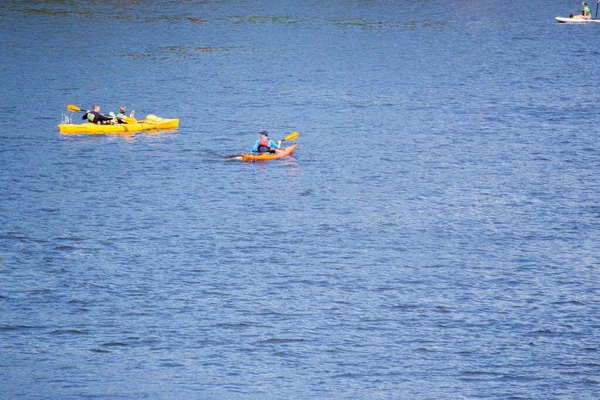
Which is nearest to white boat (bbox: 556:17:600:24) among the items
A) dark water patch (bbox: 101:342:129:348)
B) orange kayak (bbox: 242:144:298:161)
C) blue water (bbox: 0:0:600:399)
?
blue water (bbox: 0:0:600:399)

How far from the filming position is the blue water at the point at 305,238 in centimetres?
2603

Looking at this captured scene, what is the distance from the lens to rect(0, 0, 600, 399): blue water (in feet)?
85.4

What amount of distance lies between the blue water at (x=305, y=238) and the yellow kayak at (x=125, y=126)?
54 centimetres

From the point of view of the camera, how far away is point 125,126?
52.8 metres

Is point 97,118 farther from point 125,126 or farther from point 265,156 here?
point 265,156

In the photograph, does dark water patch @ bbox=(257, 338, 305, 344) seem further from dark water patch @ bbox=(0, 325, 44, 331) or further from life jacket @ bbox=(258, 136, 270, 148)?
life jacket @ bbox=(258, 136, 270, 148)

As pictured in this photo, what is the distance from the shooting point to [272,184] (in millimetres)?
43375

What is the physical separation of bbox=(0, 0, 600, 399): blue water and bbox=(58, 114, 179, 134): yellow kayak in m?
0.54

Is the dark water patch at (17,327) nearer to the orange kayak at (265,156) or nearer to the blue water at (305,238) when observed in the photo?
the blue water at (305,238)

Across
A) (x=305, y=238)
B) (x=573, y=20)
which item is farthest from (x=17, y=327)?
(x=573, y=20)

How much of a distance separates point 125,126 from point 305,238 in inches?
785

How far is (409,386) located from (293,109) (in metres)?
38.0

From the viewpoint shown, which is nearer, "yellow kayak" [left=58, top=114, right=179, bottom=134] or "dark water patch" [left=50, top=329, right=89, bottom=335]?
"dark water patch" [left=50, top=329, right=89, bottom=335]

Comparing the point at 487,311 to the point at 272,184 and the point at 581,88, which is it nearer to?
the point at 272,184
